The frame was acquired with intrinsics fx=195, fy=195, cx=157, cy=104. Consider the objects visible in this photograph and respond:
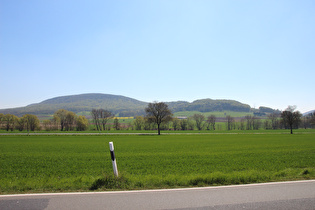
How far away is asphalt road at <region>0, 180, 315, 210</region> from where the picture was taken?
14.1ft

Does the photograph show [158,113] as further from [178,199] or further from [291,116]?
[178,199]

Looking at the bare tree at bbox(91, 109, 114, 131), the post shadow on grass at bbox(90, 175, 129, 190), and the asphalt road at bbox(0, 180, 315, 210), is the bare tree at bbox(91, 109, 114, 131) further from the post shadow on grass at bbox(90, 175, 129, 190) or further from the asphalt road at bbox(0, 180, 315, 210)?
the asphalt road at bbox(0, 180, 315, 210)

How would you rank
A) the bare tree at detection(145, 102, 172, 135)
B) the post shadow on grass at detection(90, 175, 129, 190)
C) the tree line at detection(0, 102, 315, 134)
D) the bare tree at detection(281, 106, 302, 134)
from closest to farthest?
the post shadow on grass at detection(90, 175, 129, 190), the bare tree at detection(145, 102, 172, 135), the tree line at detection(0, 102, 315, 134), the bare tree at detection(281, 106, 302, 134)

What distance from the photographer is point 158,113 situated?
65500 millimetres

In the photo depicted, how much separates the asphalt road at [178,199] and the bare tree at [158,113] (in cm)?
5894

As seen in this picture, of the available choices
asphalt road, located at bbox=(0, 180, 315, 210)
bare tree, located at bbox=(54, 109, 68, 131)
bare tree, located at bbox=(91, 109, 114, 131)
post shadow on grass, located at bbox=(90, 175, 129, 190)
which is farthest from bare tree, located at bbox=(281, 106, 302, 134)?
bare tree, located at bbox=(54, 109, 68, 131)

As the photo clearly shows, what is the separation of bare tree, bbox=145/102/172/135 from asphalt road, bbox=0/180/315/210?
5894 centimetres

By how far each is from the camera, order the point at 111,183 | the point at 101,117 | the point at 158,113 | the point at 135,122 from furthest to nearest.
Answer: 1. the point at 135,122
2. the point at 101,117
3. the point at 158,113
4. the point at 111,183

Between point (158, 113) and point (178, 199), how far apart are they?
199 ft

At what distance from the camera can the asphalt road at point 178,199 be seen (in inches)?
169

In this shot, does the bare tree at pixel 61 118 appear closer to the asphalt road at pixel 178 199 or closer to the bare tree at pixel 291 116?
the bare tree at pixel 291 116

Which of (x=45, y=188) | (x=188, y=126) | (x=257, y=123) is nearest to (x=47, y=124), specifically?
(x=188, y=126)

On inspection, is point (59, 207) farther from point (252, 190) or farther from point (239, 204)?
point (252, 190)

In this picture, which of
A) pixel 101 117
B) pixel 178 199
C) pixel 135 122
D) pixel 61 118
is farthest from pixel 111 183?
pixel 135 122
